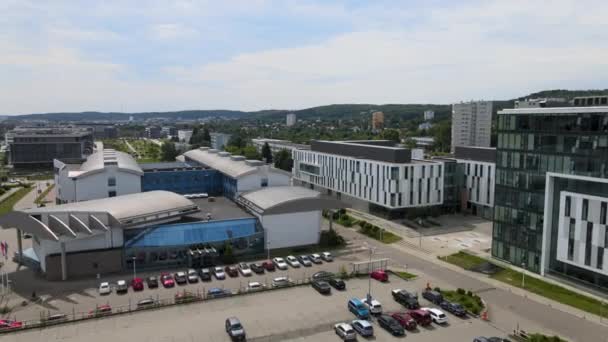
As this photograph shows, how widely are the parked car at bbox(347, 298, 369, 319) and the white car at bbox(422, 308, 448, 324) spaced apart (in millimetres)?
4748

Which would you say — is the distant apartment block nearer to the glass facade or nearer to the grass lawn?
the grass lawn

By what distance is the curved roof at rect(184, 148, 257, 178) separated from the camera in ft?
229

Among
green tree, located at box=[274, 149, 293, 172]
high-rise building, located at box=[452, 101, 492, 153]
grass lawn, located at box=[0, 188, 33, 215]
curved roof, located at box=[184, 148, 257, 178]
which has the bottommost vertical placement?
grass lawn, located at box=[0, 188, 33, 215]

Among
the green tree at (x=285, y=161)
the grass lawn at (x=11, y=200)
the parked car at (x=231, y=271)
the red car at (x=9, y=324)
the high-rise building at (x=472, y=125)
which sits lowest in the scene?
the parked car at (x=231, y=271)

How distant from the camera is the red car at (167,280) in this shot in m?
43.2

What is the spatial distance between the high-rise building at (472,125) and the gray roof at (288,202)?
14047 centimetres

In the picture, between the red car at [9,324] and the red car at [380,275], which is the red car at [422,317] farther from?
the red car at [9,324]

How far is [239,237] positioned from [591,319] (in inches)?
1407

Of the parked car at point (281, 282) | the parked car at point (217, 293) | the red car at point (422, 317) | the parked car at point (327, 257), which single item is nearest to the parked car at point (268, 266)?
the parked car at point (281, 282)

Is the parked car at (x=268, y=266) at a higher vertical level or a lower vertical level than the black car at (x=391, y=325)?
lower

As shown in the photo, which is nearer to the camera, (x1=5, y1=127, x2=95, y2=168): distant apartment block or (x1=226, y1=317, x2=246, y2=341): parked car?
(x1=226, y1=317, x2=246, y2=341): parked car

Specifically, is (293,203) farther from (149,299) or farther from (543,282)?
(543,282)

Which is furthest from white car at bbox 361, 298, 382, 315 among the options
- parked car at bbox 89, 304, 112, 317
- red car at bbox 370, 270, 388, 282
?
parked car at bbox 89, 304, 112, 317

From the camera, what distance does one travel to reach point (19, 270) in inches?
1890
